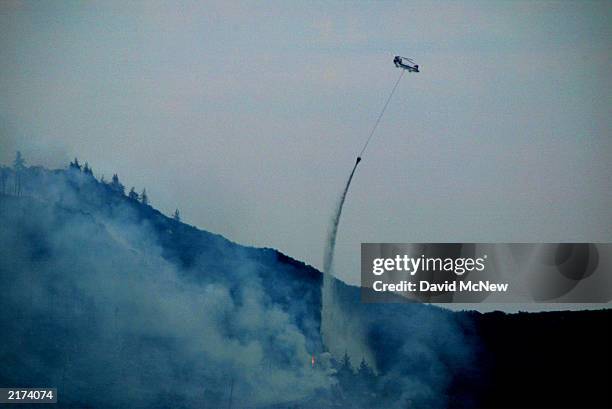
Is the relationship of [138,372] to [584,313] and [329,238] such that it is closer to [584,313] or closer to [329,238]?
[329,238]

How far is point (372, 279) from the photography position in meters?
21.8
